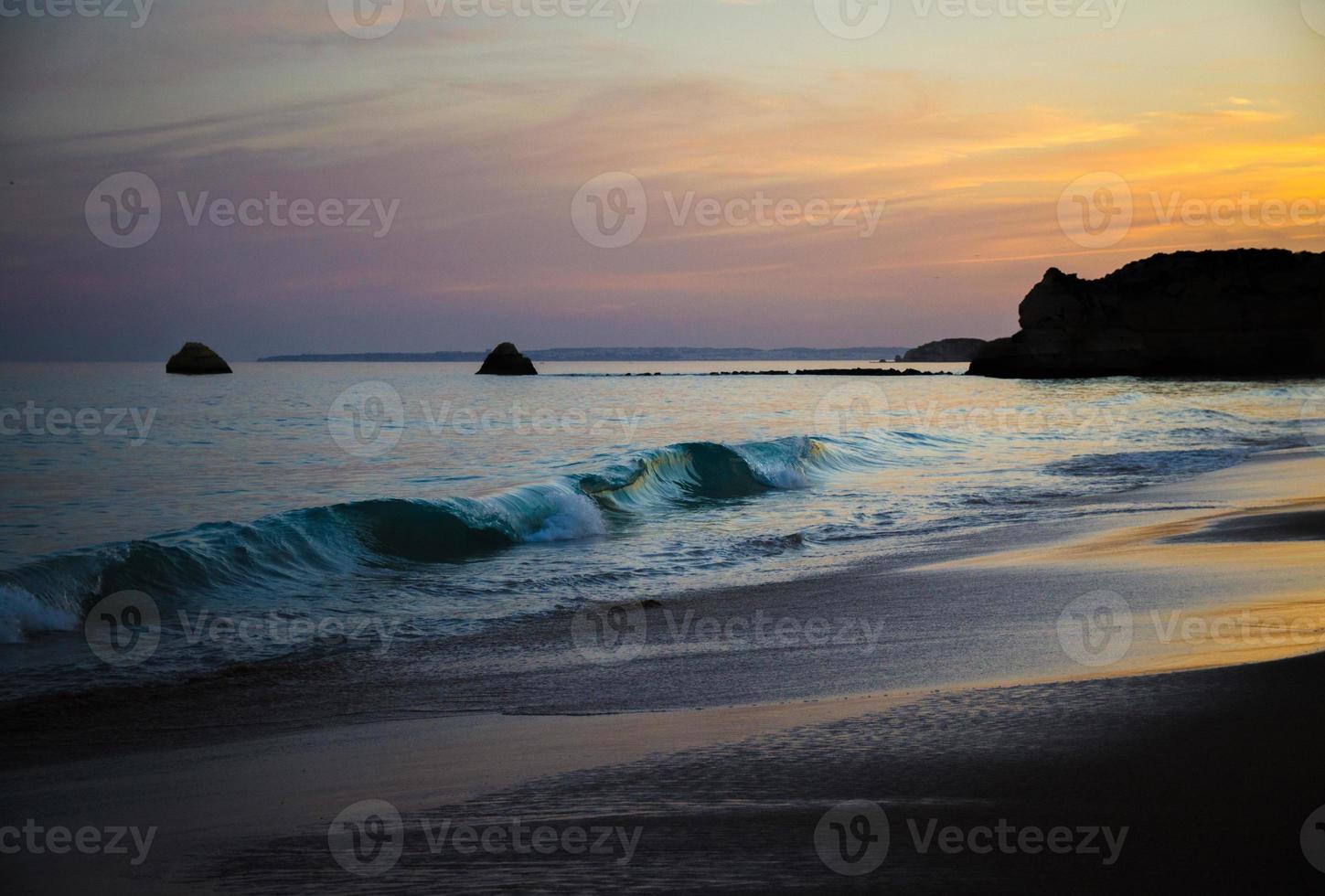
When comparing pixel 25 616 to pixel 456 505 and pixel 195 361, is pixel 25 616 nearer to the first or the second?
pixel 456 505

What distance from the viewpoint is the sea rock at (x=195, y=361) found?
99.0 m

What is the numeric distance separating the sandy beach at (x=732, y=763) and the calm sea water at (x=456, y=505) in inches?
73.4

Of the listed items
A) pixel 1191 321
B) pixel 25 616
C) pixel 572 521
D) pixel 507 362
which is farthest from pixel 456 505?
pixel 507 362

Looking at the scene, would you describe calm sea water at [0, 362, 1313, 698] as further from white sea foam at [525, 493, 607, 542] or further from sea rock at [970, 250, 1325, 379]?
sea rock at [970, 250, 1325, 379]

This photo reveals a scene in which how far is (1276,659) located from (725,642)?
11.0 feet

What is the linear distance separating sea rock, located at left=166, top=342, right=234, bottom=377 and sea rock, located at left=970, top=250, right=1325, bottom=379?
82758 millimetres

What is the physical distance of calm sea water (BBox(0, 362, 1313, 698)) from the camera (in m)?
8.56

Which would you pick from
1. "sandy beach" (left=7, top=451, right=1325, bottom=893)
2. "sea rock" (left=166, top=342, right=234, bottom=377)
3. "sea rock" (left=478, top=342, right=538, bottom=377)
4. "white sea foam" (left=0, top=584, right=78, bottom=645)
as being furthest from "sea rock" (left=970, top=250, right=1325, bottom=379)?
"white sea foam" (left=0, top=584, right=78, bottom=645)

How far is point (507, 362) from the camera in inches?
4407

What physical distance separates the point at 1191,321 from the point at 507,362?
71.8 metres

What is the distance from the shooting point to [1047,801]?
11.5 feet

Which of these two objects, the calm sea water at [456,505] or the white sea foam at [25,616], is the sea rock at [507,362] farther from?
the white sea foam at [25,616]

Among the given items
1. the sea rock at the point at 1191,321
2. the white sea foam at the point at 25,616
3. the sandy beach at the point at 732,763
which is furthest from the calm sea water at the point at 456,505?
the sea rock at the point at 1191,321

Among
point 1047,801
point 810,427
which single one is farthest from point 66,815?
point 810,427
